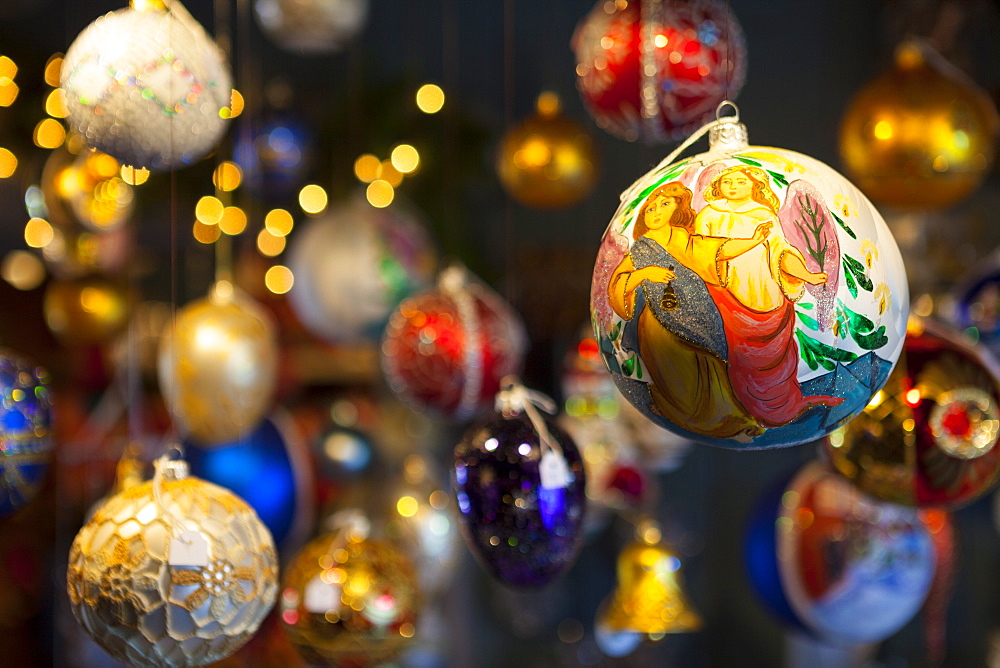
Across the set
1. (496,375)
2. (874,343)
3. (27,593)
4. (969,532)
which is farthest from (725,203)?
(27,593)

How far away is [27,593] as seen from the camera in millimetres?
3115

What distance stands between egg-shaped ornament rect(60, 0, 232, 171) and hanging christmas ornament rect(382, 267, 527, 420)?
0.54 meters

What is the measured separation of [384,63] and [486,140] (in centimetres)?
52

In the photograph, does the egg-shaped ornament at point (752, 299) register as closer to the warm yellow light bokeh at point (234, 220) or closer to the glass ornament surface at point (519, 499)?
the glass ornament surface at point (519, 499)

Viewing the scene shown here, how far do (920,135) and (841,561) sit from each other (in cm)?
68

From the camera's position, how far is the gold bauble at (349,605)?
1.53m

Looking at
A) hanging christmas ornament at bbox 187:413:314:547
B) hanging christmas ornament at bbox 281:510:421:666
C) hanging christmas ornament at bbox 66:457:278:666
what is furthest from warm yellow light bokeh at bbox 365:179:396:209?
hanging christmas ornament at bbox 66:457:278:666

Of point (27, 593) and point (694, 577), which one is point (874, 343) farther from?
point (27, 593)

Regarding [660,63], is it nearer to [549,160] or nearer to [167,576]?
[549,160]

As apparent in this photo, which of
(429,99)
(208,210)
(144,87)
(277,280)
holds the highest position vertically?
(144,87)

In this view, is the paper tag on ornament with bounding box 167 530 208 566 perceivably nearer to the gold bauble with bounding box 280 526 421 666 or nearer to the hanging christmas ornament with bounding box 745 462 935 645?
the gold bauble with bounding box 280 526 421 666

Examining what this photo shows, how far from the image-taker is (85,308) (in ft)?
7.60

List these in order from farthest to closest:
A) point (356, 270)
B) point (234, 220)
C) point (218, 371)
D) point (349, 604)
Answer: point (234, 220) → point (356, 270) → point (218, 371) → point (349, 604)

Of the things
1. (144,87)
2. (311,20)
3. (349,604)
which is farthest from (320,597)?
(311,20)
